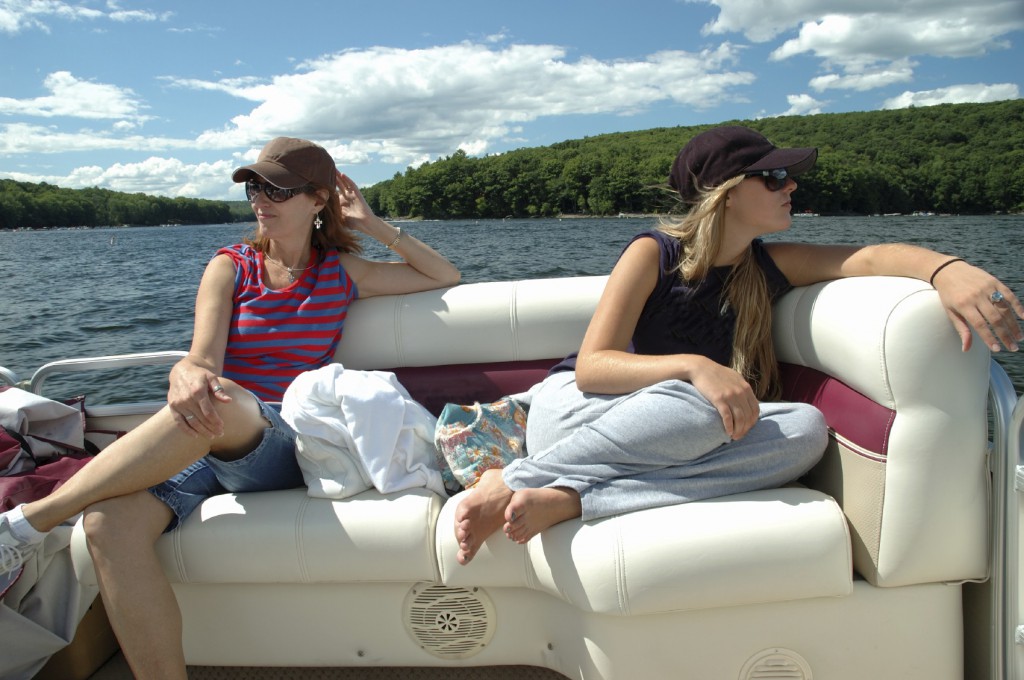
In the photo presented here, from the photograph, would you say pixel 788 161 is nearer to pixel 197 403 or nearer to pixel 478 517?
pixel 478 517

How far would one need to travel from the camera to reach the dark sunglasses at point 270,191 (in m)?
2.27

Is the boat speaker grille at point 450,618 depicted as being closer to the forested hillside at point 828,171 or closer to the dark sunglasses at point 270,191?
the dark sunglasses at point 270,191

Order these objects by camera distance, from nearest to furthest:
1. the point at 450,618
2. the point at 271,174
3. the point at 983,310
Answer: the point at 983,310, the point at 450,618, the point at 271,174

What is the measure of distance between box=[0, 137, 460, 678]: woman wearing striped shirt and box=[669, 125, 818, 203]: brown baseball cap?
37.8 inches

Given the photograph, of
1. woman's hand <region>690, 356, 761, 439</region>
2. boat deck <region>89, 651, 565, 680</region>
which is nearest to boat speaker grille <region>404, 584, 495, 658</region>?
boat deck <region>89, 651, 565, 680</region>

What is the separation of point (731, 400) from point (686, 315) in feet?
1.49

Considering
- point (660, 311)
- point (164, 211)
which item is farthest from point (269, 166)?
point (164, 211)

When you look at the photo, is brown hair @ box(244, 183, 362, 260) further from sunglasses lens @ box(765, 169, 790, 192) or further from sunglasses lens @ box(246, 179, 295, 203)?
sunglasses lens @ box(765, 169, 790, 192)

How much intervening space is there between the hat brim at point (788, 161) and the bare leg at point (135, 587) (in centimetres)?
175

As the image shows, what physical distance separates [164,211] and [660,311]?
104167 millimetres

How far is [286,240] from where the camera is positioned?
93.7 inches

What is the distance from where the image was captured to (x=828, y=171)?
2067 inches

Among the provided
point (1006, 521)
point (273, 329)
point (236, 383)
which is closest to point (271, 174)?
point (273, 329)

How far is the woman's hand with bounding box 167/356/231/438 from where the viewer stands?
1.70m
